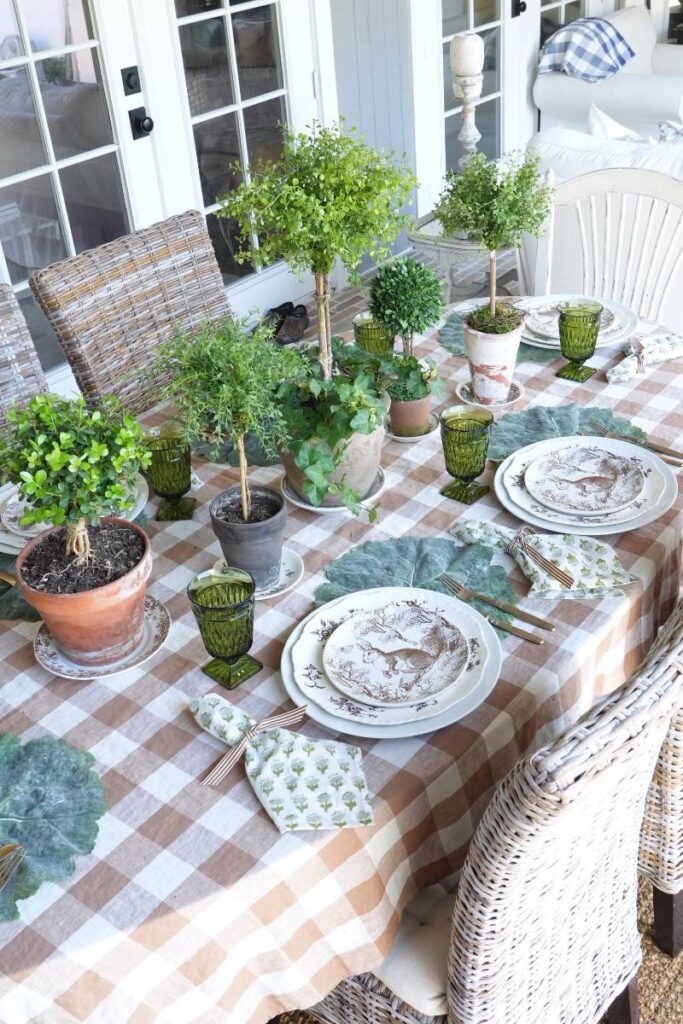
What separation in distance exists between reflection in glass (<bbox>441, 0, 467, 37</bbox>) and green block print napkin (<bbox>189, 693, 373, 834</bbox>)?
3.95m

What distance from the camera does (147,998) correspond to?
0.94m

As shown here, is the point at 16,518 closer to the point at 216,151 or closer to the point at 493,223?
the point at 493,223

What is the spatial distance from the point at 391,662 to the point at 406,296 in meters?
0.66

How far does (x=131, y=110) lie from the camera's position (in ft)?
10.2

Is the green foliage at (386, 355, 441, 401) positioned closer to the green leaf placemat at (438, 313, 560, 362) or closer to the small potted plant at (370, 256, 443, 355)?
the small potted plant at (370, 256, 443, 355)

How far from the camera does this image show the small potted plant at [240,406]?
49.4 inches

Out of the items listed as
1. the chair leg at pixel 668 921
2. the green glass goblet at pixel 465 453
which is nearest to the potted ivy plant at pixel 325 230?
the green glass goblet at pixel 465 453

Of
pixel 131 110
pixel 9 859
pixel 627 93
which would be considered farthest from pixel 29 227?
pixel 627 93

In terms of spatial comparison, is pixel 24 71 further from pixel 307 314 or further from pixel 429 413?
pixel 429 413

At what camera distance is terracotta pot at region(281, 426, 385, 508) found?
146cm

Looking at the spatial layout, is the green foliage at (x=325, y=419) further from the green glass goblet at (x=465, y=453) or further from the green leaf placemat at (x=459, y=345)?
the green leaf placemat at (x=459, y=345)

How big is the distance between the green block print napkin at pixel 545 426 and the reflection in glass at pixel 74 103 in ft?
6.41

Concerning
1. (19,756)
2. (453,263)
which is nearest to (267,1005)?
(19,756)

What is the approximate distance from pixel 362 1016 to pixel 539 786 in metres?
0.60
